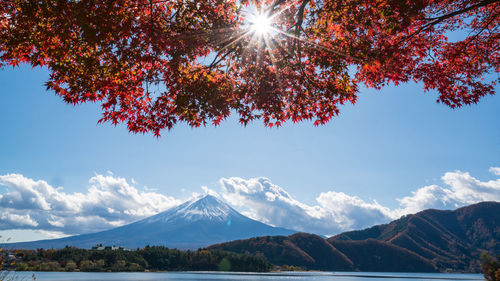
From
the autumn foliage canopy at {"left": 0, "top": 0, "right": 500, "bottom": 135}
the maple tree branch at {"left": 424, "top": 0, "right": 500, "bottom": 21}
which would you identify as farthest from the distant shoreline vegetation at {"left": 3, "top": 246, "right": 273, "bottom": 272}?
the maple tree branch at {"left": 424, "top": 0, "right": 500, "bottom": 21}

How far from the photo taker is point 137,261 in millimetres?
141250

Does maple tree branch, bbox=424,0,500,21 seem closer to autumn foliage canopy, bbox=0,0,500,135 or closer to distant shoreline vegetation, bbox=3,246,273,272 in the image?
autumn foliage canopy, bbox=0,0,500,135

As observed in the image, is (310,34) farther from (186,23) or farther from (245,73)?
(186,23)

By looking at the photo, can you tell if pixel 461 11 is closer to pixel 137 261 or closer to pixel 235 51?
pixel 235 51

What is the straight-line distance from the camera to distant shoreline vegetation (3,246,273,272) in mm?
133250

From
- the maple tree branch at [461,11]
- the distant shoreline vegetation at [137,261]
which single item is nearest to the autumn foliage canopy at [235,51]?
the maple tree branch at [461,11]

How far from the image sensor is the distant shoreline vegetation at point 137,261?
437 feet

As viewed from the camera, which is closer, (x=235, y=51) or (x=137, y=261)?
(x=235, y=51)

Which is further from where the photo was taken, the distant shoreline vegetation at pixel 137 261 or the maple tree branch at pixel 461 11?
the distant shoreline vegetation at pixel 137 261

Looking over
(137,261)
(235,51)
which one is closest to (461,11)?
(235,51)

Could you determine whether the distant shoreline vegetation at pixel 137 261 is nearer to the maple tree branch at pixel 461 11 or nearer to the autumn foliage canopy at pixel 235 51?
the autumn foliage canopy at pixel 235 51

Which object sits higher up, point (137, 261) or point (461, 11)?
point (461, 11)

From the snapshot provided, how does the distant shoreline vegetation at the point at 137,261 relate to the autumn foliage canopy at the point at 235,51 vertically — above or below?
below

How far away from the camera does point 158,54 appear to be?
28.5ft
